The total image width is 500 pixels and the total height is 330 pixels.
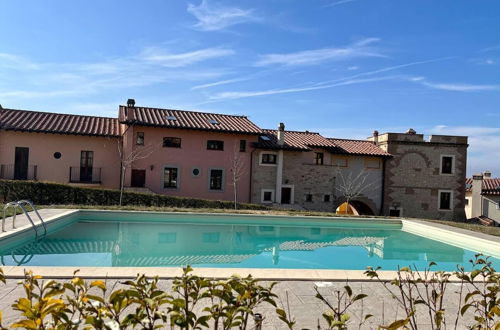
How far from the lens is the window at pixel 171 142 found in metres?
23.1

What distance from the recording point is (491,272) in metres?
2.29

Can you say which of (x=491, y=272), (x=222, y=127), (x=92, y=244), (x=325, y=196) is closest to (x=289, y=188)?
(x=325, y=196)

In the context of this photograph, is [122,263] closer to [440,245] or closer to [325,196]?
[440,245]

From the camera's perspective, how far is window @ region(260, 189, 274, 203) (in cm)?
2447

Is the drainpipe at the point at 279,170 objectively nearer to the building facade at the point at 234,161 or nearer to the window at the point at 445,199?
the building facade at the point at 234,161

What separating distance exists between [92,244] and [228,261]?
3772 millimetres

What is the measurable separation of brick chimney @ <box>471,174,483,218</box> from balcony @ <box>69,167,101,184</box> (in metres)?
30.4

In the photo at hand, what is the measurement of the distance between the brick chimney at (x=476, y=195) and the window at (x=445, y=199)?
6.97 m

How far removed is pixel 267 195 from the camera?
24.6m

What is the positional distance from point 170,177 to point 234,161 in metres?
4.03

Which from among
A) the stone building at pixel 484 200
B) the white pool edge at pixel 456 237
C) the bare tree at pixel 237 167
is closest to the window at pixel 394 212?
the stone building at pixel 484 200

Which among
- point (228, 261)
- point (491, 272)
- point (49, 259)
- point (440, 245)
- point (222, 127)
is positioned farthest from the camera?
point (222, 127)

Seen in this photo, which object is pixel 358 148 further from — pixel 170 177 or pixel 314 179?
pixel 170 177

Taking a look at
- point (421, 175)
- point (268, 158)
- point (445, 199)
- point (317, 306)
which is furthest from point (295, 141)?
point (317, 306)
